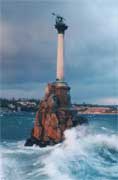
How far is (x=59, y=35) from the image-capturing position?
49.1ft

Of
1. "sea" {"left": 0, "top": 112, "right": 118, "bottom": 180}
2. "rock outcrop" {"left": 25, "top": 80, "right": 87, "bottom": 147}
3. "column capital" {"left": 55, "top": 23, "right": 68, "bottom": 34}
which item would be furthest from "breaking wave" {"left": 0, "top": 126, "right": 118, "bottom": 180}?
"column capital" {"left": 55, "top": 23, "right": 68, "bottom": 34}

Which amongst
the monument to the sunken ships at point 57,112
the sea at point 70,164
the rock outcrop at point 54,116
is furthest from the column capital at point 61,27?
the sea at point 70,164

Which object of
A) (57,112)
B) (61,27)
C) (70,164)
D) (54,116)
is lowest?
(70,164)

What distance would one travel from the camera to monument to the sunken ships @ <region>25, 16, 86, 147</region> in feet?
46.6

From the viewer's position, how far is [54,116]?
47.5ft

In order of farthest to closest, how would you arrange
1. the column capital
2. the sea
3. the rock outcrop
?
1. the rock outcrop
2. the column capital
3. the sea

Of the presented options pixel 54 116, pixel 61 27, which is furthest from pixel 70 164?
pixel 61 27

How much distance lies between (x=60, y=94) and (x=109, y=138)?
1.96 m

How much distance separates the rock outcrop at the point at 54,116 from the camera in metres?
14.2

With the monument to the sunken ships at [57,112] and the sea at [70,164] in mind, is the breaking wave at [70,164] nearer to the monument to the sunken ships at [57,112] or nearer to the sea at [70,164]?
the sea at [70,164]

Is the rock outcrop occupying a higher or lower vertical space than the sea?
higher

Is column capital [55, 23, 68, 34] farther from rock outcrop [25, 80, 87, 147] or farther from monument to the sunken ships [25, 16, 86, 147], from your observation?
rock outcrop [25, 80, 87, 147]

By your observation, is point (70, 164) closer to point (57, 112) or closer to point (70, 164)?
point (70, 164)

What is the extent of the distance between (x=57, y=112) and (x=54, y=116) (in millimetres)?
310
